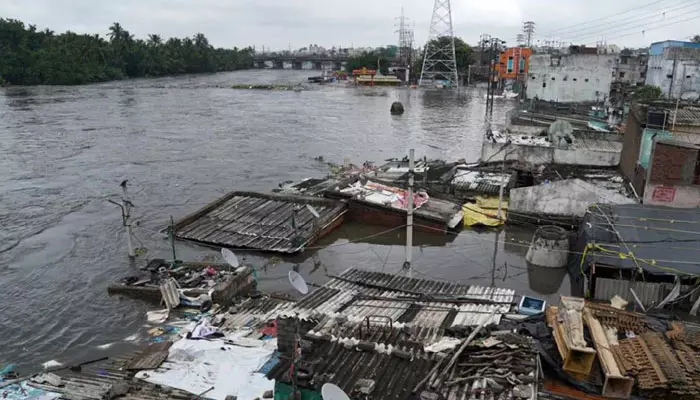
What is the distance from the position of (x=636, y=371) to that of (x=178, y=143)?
35.7m

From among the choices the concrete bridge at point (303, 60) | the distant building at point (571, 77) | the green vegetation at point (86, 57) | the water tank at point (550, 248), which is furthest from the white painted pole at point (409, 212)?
the concrete bridge at point (303, 60)

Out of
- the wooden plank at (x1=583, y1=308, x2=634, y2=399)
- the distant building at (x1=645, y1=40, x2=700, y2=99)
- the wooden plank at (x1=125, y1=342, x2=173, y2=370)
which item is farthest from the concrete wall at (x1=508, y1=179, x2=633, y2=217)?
the distant building at (x1=645, y1=40, x2=700, y2=99)

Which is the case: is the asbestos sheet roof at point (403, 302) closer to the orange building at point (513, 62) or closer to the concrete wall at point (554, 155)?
the concrete wall at point (554, 155)

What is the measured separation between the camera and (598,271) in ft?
41.9

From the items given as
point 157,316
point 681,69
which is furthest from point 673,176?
point 681,69

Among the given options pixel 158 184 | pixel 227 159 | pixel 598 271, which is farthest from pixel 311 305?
pixel 227 159

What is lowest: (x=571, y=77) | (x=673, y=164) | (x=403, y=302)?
(x=403, y=302)

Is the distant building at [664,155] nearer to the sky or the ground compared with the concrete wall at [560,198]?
nearer to the sky

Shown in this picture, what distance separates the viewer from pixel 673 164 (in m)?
15.7

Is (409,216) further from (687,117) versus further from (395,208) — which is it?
(687,117)

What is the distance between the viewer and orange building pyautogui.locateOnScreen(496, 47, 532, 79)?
74.6 m

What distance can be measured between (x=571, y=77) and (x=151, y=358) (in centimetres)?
4528

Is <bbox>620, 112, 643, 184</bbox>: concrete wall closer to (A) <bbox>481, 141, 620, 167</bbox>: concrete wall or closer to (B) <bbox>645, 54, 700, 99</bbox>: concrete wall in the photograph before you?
(A) <bbox>481, 141, 620, 167</bbox>: concrete wall

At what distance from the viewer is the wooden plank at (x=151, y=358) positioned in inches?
371
